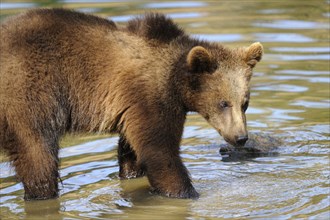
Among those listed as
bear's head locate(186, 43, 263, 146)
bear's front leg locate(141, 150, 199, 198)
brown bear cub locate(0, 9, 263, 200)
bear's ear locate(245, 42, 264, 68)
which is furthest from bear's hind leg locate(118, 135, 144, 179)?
bear's ear locate(245, 42, 264, 68)

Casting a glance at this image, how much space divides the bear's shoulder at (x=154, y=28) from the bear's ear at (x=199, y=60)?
20.5 inches

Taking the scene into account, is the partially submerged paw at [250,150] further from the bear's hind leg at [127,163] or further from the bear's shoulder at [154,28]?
the bear's shoulder at [154,28]

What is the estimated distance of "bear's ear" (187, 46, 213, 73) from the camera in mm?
9570

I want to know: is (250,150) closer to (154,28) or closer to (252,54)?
(252,54)

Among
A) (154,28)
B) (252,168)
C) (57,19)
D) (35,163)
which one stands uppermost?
(57,19)

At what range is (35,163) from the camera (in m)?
9.32

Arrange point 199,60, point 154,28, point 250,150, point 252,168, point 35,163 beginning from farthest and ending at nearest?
point 250,150 < point 252,168 < point 154,28 < point 199,60 < point 35,163

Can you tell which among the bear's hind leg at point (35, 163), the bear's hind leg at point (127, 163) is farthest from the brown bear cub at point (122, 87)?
the bear's hind leg at point (127, 163)

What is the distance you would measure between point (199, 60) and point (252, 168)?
1.77 metres

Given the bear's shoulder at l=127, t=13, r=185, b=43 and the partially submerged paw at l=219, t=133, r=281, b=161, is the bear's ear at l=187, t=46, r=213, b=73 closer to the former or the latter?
the bear's shoulder at l=127, t=13, r=185, b=43

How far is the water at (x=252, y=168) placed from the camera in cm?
940

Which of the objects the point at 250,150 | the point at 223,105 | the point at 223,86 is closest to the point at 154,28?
the point at 223,86

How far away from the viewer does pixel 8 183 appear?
10539mm

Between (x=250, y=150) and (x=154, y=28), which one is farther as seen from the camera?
(x=250, y=150)
